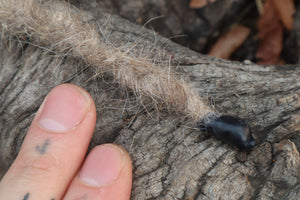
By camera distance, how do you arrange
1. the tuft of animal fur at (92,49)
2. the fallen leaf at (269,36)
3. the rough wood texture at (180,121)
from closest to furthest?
1. the rough wood texture at (180,121)
2. the tuft of animal fur at (92,49)
3. the fallen leaf at (269,36)

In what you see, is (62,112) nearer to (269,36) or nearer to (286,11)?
(269,36)

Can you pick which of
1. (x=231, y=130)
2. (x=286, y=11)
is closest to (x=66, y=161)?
(x=231, y=130)

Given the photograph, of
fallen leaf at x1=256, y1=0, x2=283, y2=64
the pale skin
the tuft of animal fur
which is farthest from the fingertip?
fallen leaf at x1=256, y1=0, x2=283, y2=64

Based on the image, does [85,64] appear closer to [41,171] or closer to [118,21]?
[118,21]

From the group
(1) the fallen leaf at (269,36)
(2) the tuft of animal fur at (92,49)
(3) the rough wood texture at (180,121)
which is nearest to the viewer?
(3) the rough wood texture at (180,121)

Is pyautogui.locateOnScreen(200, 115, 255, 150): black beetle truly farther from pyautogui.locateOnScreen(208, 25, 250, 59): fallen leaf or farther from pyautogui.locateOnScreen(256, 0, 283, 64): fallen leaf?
pyautogui.locateOnScreen(256, 0, 283, 64): fallen leaf

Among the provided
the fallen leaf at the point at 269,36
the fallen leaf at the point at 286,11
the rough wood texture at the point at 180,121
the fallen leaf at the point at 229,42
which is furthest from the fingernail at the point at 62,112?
the fallen leaf at the point at 286,11

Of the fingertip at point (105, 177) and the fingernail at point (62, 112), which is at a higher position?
the fingernail at point (62, 112)

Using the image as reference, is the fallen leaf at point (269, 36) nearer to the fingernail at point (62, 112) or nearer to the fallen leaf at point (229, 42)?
the fallen leaf at point (229, 42)
